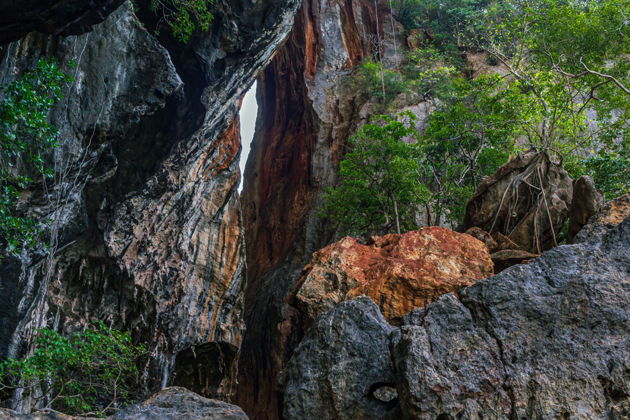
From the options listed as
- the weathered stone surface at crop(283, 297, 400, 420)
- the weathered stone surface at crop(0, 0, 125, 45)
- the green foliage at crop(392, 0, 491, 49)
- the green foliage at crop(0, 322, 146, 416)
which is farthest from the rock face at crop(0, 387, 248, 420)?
the green foliage at crop(392, 0, 491, 49)

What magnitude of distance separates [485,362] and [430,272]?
3.06 meters

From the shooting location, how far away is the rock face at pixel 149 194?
9703mm

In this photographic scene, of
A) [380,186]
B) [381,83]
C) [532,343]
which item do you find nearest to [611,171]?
[380,186]

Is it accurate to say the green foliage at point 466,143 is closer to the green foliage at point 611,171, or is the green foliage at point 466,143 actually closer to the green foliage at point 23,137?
the green foliage at point 611,171

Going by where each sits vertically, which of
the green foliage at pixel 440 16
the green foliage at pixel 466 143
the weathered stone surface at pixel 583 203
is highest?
the green foliage at pixel 440 16

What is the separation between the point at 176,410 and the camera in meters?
5.95

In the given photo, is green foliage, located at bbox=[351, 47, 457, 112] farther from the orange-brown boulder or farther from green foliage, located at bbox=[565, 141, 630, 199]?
the orange-brown boulder

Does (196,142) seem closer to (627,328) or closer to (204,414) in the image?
(204,414)

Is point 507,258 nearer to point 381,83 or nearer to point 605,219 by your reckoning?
point 605,219

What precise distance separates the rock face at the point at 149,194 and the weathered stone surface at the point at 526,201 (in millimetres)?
6580

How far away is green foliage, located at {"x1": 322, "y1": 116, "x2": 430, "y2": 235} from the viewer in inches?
527

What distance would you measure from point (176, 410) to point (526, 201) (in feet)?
30.4

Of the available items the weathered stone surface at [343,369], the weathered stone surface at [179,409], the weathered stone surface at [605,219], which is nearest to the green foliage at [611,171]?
the weathered stone surface at [605,219]

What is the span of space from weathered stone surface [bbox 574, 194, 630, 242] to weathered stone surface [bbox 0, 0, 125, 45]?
26.8ft
